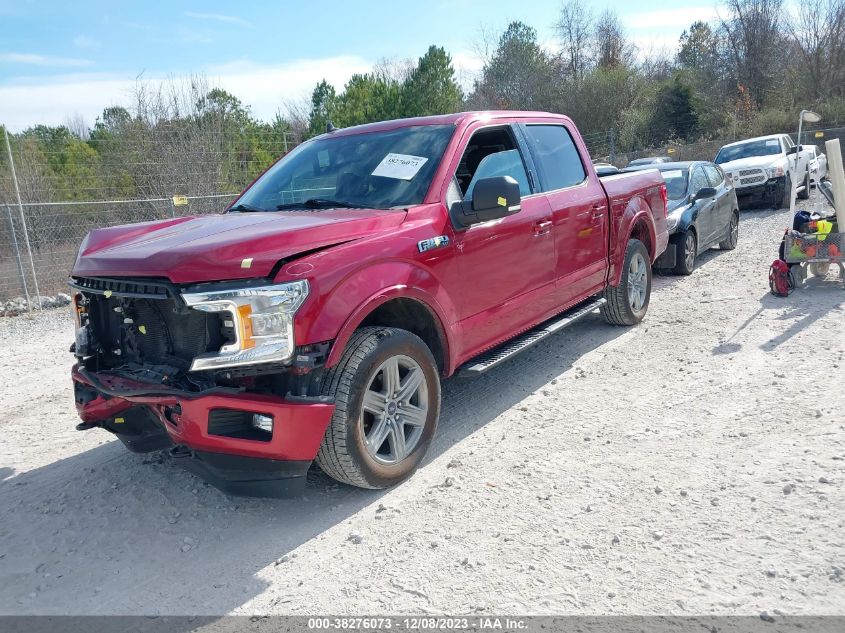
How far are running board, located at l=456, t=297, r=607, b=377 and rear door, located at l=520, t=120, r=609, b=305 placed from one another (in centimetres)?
14

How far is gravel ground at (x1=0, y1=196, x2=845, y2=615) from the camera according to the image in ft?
9.12

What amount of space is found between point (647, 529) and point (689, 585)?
440 mm

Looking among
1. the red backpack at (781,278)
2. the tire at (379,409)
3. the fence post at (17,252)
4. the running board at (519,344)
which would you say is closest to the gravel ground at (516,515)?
the tire at (379,409)

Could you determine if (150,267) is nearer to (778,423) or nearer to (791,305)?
(778,423)

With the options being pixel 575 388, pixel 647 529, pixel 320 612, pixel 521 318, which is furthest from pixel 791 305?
pixel 320 612

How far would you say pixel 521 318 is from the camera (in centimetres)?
484

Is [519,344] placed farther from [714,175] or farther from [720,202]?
[714,175]

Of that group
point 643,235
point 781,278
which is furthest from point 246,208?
point 781,278

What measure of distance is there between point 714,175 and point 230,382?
392 inches

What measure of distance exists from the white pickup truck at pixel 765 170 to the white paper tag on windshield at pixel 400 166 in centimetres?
1224

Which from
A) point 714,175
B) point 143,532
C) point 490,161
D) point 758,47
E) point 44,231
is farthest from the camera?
point 758,47

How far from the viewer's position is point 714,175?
1095 centimetres

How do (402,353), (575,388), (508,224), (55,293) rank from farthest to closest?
(55,293)
(575,388)
(508,224)
(402,353)

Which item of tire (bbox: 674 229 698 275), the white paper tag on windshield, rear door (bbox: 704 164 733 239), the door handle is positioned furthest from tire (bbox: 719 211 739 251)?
the white paper tag on windshield
